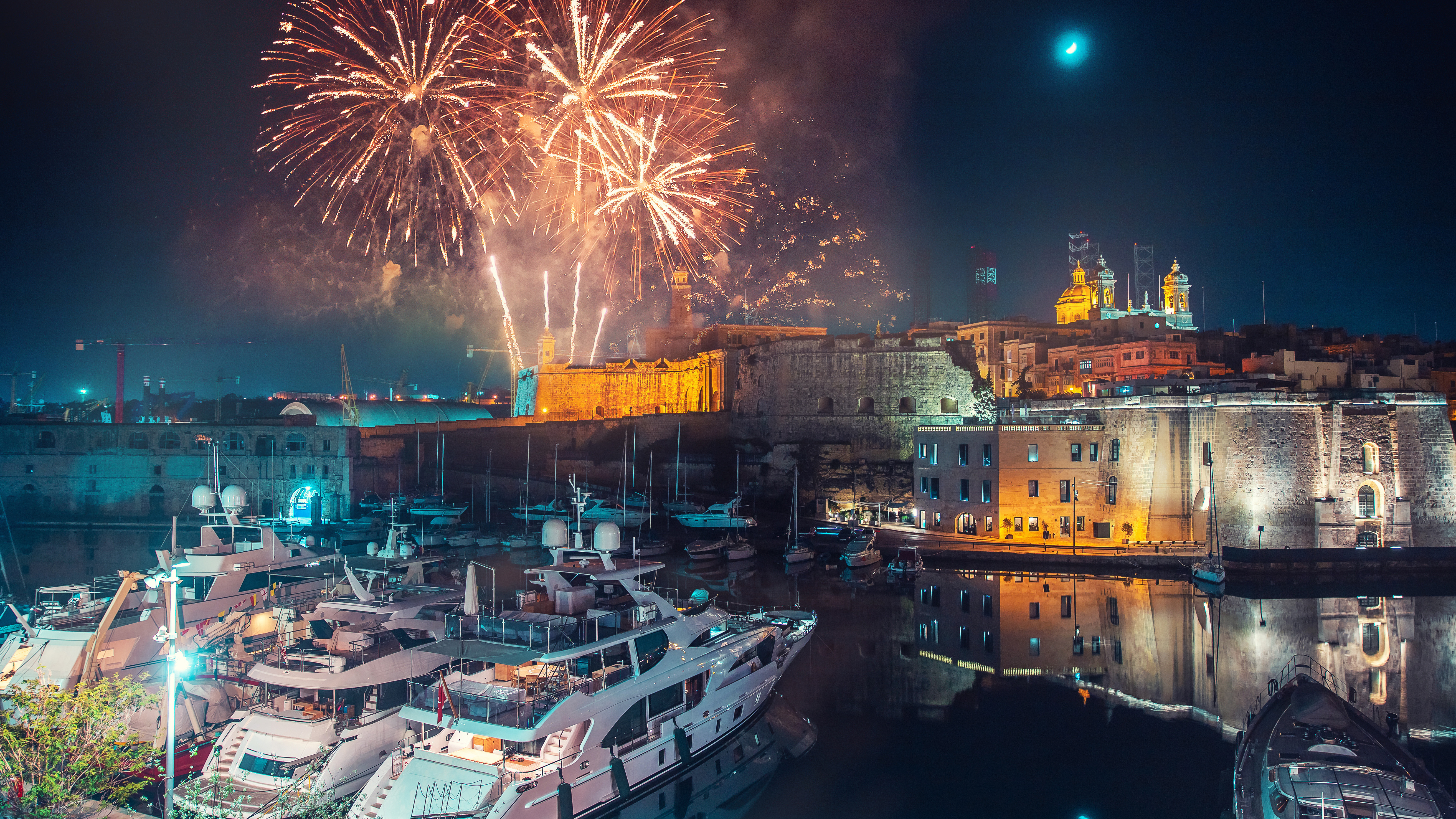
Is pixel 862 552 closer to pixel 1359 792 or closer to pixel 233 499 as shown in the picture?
pixel 233 499

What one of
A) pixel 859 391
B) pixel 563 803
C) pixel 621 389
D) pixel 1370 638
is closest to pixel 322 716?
pixel 563 803

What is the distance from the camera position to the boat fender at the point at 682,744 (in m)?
13.6

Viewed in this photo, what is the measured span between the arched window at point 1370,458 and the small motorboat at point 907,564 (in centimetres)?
1584

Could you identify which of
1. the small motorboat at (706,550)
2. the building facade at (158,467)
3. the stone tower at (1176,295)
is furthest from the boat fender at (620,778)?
the stone tower at (1176,295)

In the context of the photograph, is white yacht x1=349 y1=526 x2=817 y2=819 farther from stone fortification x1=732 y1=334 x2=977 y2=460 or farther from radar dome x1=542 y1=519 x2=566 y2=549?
stone fortification x1=732 y1=334 x2=977 y2=460

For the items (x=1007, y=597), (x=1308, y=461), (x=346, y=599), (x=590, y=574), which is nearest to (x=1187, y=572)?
(x=1308, y=461)

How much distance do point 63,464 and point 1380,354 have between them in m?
65.6

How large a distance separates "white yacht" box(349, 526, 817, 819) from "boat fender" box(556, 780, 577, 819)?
16 mm

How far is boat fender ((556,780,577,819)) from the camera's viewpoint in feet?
36.9

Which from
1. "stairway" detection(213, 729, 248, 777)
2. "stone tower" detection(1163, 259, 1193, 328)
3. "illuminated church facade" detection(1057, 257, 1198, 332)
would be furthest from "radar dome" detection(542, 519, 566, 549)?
"stone tower" detection(1163, 259, 1193, 328)

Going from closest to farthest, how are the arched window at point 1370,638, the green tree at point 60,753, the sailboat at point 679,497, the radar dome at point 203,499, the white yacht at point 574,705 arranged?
the green tree at point 60,753
the white yacht at point 574,705
the arched window at point 1370,638
the radar dome at point 203,499
the sailboat at point 679,497

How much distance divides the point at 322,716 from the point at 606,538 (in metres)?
5.25

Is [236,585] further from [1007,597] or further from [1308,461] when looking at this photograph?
[1308,461]

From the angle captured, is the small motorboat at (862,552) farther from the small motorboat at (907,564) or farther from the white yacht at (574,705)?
the white yacht at (574,705)
